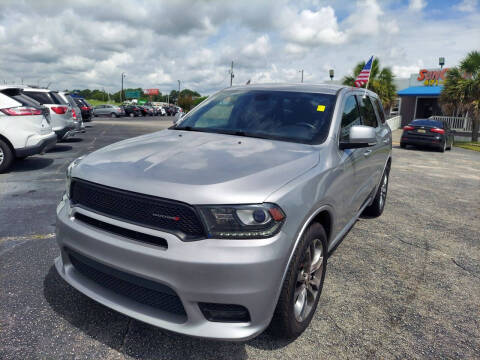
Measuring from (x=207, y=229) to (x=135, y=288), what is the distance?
1.99 ft

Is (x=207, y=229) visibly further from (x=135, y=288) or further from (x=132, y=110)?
(x=132, y=110)

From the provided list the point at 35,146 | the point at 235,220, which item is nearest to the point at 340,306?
the point at 235,220

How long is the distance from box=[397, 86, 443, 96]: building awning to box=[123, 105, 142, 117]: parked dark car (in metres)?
29.4

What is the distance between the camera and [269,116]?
3.37 m

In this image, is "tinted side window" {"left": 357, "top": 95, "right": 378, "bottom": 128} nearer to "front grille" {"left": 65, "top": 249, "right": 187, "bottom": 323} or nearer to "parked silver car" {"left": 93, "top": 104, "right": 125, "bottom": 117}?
"front grille" {"left": 65, "top": 249, "right": 187, "bottom": 323}

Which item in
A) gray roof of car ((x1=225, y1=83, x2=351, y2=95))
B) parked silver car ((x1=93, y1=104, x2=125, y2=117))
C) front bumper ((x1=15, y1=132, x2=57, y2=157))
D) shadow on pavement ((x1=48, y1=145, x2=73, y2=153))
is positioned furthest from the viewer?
parked silver car ((x1=93, y1=104, x2=125, y2=117))

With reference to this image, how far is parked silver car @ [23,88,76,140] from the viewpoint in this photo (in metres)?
10.8

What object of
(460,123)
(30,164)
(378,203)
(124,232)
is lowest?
(30,164)

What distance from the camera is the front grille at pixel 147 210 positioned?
198cm

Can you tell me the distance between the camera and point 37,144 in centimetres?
739

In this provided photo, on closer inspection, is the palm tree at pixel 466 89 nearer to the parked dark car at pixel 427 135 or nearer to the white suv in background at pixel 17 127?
the parked dark car at pixel 427 135

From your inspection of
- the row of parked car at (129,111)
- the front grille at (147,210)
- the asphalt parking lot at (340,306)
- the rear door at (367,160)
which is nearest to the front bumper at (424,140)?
the asphalt parking lot at (340,306)

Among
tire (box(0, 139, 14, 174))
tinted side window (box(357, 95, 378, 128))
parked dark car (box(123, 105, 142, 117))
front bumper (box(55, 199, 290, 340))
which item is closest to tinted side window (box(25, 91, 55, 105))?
tire (box(0, 139, 14, 174))

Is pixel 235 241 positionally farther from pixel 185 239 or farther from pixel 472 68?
pixel 472 68
